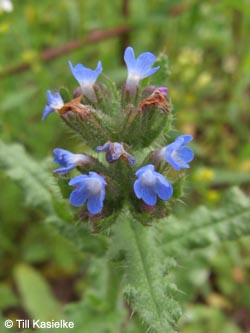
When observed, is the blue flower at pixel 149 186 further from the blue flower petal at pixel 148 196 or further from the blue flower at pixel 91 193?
the blue flower at pixel 91 193

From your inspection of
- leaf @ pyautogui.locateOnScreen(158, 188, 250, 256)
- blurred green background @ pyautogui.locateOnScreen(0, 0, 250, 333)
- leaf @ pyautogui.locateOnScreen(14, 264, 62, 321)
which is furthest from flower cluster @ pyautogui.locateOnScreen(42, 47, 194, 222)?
leaf @ pyautogui.locateOnScreen(14, 264, 62, 321)

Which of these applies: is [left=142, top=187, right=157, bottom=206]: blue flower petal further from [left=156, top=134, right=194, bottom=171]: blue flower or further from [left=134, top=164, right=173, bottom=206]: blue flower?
[left=156, top=134, right=194, bottom=171]: blue flower

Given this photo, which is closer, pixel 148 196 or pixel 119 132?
pixel 148 196

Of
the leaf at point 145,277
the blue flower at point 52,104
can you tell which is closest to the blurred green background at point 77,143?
the leaf at point 145,277

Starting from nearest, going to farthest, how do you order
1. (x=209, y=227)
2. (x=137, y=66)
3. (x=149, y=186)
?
(x=149, y=186) < (x=137, y=66) < (x=209, y=227)

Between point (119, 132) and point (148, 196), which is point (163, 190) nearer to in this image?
point (148, 196)

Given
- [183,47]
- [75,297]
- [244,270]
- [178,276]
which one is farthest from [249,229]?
[183,47]

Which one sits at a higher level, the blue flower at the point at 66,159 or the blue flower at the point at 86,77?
the blue flower at the point at 86,77

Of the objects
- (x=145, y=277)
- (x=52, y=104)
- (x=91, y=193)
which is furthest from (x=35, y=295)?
(x=91, y=193)
